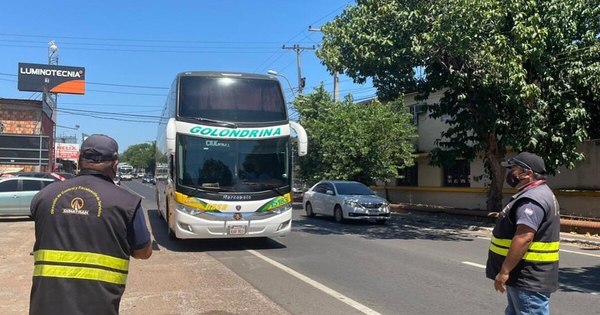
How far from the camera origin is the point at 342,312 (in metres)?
6.61

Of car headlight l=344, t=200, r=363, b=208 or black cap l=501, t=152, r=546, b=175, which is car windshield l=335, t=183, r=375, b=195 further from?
black cap l=501, t=152, r=546, b=175

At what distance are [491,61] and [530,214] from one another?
11.5 metres

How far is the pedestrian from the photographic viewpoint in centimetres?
386

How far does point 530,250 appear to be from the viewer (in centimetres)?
393

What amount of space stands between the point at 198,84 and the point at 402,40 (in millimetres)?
5873

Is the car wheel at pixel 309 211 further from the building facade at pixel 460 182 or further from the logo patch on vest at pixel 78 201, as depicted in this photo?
the logo patch on vest at pixel 78 201

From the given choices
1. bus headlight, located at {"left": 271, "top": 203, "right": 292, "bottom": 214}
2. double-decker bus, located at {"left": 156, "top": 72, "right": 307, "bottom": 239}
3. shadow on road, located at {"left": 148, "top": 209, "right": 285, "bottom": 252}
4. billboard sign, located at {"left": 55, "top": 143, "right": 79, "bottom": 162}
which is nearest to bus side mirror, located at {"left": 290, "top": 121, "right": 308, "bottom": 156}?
double-decker bus, located at {"left": 156, "top": 72, "right": 307, "bottom": 239}

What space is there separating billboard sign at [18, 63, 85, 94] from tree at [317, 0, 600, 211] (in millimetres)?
37573

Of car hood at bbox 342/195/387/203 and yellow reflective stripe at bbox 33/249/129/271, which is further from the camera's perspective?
car hood at bbox 342/195/387/203

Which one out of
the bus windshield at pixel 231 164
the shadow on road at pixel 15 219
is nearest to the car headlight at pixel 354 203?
the bus windshield at pixel 231 164

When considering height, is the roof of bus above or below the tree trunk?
above

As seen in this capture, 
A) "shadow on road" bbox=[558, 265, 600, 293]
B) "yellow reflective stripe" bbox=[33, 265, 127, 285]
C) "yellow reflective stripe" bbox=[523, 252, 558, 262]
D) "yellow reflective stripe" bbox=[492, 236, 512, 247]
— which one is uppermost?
"yellow reflective stripe" bbox=[492, 236, 512, 247]

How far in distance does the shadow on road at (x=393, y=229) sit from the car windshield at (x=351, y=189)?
1.07m

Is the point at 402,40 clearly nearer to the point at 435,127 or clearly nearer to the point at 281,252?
the point at 281,252
